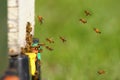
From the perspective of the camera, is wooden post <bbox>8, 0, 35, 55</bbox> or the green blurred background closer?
wooden post <bbox>8, 0, 35, 55</bbox>

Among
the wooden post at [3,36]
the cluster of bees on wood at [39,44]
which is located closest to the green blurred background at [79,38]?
the cluster of bees on wood at [39,44]

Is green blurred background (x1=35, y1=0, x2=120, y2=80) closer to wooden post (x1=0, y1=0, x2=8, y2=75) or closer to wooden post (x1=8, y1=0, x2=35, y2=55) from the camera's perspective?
wooden post (x1=8, y1=0, x2=35, y2=55)

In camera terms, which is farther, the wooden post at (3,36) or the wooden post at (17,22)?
the wooden post at (17,22)

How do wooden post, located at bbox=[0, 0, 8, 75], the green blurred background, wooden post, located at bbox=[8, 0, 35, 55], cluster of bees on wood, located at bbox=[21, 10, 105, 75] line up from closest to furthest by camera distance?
1. wooden post, located at bbox=[0, 0, 8, 75]
2. wooden post, located at bbox=[8, 0, 35, 55]
3. cluster of bees on wood, located at bbox=[21, 10, 105, 75]
4. the green blurred background

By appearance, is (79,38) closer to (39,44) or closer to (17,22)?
(39,44)

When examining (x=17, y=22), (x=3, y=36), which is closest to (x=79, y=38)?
(x=17, y=22)

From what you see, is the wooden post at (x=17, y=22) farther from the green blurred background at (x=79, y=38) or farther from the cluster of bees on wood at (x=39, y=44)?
the green blurred background at (x=79, y=38)

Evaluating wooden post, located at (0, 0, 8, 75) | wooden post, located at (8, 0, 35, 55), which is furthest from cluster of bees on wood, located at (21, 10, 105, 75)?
wooden post, located at (0, 0, 8, 75)

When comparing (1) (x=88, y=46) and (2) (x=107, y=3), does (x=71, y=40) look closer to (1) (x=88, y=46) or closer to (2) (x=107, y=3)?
(1) (x=88, y=46)

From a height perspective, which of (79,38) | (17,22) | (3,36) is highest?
(17,22)
